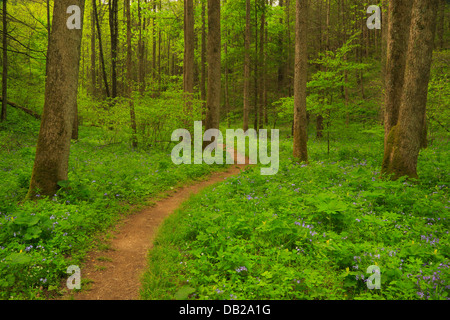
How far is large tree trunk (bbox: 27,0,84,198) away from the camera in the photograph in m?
6.15

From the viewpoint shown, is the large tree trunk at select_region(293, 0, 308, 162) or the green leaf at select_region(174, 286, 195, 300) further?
the large tree trunk at select_region(293, 0, 308, 162)

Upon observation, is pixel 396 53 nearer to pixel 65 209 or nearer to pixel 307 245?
pixel 307 245

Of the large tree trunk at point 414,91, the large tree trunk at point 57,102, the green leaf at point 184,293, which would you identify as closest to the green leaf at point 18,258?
the green leaf at point 184,293

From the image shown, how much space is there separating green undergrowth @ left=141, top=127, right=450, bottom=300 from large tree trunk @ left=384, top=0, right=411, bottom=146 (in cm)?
247

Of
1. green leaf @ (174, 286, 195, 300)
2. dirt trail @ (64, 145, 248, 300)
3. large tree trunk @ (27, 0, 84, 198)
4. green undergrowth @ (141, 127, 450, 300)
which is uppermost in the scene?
large tree trunk @ (27, 0, 84, 198)

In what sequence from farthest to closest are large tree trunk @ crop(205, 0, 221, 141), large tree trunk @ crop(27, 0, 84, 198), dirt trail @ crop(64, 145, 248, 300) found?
large tree trunk @ crop(205, 0, 221, 141)
large tree trunk @ crop(27, 0, 84, 198)
dirt trail @ crop(64, 145, 248, 300)

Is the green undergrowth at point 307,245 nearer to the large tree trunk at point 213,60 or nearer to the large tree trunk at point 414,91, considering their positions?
the large tree trunk at point 414,91

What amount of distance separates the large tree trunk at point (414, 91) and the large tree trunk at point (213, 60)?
812 cm

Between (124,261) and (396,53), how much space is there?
30.5 ft

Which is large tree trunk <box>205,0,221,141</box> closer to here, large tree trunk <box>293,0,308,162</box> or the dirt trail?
large tree trunk <box>293,0,308,162</box>

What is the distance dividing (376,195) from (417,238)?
156cm

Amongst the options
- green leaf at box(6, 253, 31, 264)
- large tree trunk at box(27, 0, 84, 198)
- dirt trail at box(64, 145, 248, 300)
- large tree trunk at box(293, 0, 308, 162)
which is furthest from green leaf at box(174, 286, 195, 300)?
large tree trunk at box(293, 0, 308, 162)

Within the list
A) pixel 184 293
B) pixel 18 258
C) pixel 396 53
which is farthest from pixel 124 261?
pixel 396 53

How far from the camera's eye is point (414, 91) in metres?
7.08
